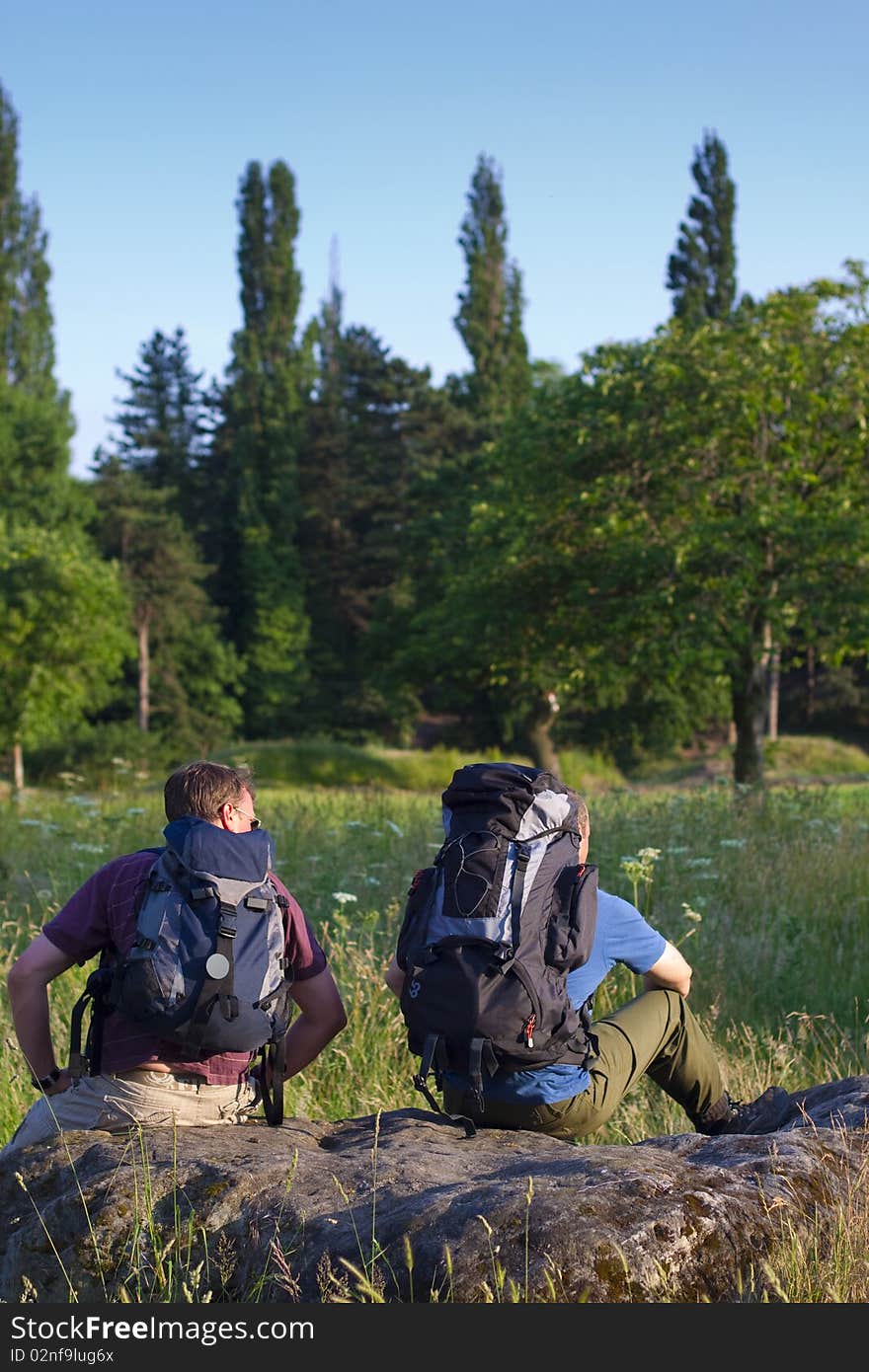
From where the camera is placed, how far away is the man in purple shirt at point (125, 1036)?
11.2ft

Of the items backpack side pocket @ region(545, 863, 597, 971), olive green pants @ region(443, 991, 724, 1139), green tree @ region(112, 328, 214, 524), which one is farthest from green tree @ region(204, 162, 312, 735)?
backpack side pocket @ region(545, 863, 597, 971)

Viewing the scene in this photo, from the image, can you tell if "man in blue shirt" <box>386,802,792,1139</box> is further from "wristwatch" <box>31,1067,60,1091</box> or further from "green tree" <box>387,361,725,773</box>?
"green tree" <box>387,361,725,773</box>

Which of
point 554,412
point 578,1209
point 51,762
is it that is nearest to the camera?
point 578,1209

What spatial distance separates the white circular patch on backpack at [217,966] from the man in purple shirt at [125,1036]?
0.26 metres

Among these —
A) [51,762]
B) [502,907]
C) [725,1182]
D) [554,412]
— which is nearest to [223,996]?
[502,907]

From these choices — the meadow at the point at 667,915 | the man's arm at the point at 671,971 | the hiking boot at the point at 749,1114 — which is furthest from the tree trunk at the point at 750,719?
the man's arm at the point at 671,971

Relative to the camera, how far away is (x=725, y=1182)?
2830 mm

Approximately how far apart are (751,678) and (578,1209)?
18.8 metres

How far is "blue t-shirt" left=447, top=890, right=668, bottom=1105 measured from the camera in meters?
3.70

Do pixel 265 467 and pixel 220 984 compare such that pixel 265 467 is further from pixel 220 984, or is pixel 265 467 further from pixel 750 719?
pixel 220 984

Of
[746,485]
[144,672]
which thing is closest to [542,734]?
[144,672]

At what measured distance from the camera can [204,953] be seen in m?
3.23

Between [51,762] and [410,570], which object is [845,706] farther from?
[51,762]

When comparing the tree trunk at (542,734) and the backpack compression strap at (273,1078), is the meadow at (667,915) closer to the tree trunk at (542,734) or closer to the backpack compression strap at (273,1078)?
the backpack compression strap at (273,1078)
